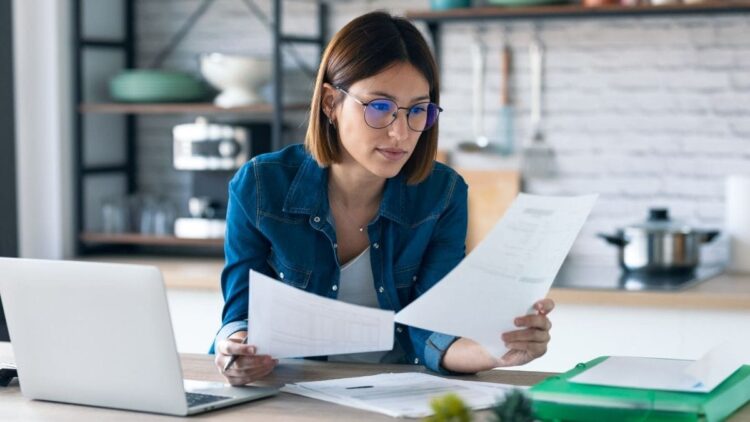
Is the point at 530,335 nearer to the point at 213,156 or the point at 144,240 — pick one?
the point at 213,156

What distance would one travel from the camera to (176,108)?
430cm

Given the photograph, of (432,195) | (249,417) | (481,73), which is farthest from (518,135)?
(249,417)

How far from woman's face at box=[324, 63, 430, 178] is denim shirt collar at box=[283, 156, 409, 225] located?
0.44ft

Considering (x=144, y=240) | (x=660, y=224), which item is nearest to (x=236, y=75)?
(x=144, y=240)

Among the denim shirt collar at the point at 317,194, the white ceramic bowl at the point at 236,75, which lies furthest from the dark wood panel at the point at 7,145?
the denim shirt collar at the point at 317,194

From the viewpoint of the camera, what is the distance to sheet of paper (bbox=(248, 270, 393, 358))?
1903 millimetres

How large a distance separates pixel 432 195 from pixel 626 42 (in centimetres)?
196

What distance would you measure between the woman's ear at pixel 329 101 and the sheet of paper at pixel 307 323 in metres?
0.55

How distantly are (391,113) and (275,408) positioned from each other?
0.62 metres

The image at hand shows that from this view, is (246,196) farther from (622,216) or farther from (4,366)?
(622,216)

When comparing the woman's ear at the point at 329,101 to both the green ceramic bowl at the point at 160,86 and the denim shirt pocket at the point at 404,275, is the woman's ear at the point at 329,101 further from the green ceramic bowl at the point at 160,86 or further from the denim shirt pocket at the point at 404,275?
the green ceramic bowl at the point at 160,86

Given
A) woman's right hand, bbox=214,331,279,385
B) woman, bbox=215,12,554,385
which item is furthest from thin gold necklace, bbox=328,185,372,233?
woman's right hand, bbox=214,331,279,385

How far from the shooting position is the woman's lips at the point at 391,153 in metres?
2.20

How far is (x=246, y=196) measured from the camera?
2.32m
